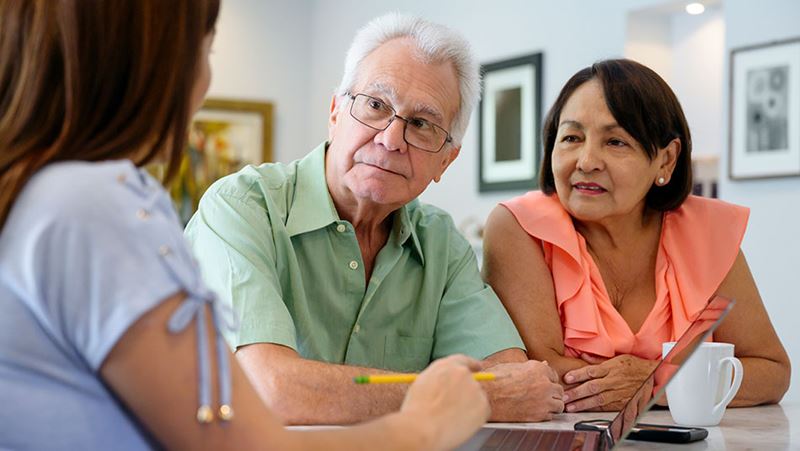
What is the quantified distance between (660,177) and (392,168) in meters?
0.62

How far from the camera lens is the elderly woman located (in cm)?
197

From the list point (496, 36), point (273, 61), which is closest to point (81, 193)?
point (496, 36)

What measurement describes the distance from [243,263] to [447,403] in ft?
2.42

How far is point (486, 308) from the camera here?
193cm

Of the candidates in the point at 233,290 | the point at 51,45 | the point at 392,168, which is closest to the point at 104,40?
the point at 51,45

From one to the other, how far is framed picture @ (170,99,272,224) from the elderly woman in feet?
12.5

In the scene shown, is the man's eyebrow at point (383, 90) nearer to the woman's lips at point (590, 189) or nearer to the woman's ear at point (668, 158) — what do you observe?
the woman's lips at point (590, 189)

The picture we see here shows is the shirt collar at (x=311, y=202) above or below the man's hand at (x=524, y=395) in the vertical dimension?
above

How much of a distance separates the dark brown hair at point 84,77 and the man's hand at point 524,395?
0.89m

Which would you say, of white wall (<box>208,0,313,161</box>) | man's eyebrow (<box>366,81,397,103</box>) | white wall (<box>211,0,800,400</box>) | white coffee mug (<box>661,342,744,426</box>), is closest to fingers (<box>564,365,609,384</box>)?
white coffee mug (<box>661,342,744,426</box>)

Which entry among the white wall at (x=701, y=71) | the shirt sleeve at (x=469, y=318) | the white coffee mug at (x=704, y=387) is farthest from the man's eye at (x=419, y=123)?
the white wall at (x=701, y=71)

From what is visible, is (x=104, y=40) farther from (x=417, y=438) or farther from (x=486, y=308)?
(x=486, y=308)

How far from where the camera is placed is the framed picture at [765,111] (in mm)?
3656

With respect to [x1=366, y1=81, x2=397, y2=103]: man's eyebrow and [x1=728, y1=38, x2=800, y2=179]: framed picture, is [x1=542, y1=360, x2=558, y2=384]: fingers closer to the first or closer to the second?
[x1=366, y1=81, x2=397, y2=103]: man's eyebrow
